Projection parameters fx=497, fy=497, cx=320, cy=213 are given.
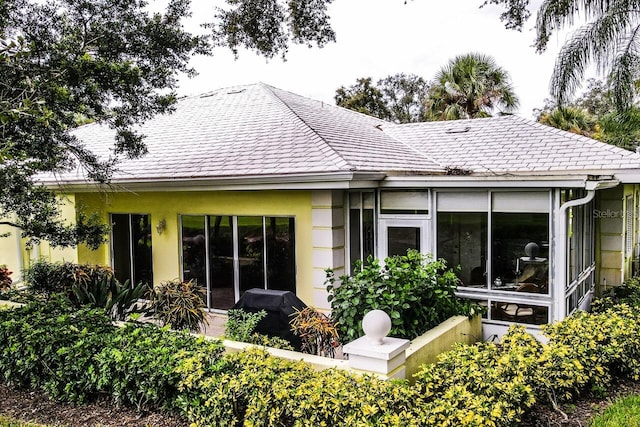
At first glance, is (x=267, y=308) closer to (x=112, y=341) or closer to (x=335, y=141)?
(x=112, y=341)

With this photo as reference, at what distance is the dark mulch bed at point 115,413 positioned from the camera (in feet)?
17.2

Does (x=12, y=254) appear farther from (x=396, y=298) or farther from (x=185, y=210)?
(x=396, y=298)

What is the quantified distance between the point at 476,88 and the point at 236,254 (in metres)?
17.5

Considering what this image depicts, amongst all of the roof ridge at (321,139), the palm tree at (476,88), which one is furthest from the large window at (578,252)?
the palm tree at (476,88)

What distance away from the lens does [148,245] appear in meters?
12.6

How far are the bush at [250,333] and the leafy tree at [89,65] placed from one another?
363 cm

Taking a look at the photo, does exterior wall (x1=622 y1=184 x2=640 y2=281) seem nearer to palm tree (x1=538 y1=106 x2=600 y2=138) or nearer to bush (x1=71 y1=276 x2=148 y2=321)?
palm tree (x1=538 y1=106 x2=600 y2=138)

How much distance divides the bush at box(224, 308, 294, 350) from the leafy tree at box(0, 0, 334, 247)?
363 cm

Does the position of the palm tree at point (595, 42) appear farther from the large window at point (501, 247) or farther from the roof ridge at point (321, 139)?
the roof ridge at point (321, 139)

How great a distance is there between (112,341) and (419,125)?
1290 centimetres

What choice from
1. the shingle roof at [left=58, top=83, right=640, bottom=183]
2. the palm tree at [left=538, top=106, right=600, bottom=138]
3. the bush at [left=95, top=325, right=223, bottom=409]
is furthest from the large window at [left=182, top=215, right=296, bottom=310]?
the palm tree at [left=538, top=106, right=600, bottom=138]

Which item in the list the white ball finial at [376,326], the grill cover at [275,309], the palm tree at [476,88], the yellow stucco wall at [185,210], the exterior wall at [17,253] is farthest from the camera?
the palm tree at [476,88]

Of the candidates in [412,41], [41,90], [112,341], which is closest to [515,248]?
[112,341]

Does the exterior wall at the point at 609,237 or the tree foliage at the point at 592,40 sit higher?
the tree foliage at the point at 592,40
